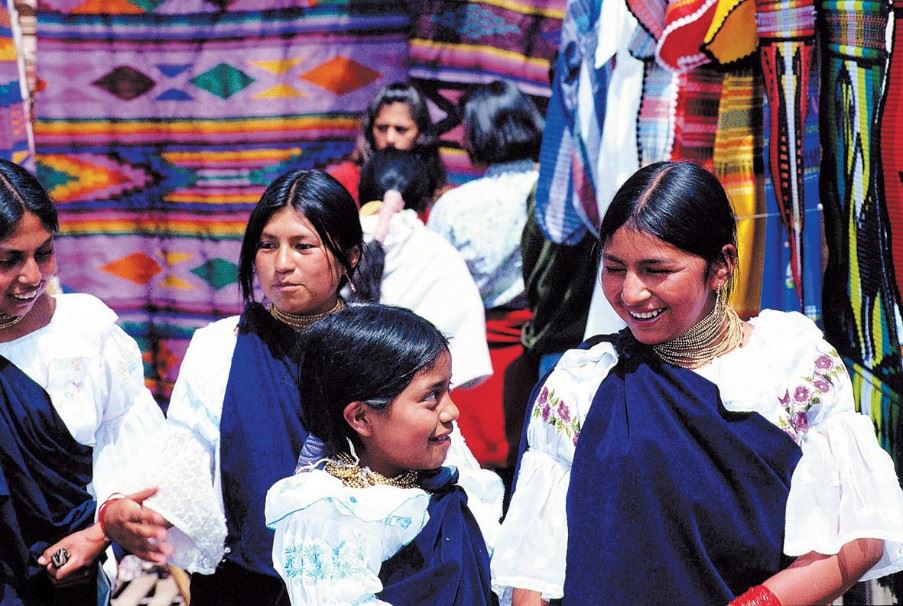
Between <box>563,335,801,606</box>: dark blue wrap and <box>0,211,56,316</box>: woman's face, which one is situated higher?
<box>0,211,56,316</box>: woman's face

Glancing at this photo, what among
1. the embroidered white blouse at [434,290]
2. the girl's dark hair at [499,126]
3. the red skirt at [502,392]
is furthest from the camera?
the red skirt at [502,392]

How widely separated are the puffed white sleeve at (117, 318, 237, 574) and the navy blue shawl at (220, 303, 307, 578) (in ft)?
0.14

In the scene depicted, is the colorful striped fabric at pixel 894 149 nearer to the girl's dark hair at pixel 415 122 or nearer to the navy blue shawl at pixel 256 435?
the navy blue shawl at pixel 256 435

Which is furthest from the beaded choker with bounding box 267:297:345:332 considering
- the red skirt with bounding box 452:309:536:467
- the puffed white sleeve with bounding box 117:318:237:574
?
the red skirt with bounding box 452:309:536:467

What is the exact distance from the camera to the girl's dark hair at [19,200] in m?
2.36

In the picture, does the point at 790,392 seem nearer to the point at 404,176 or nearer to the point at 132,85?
the point at 404,176

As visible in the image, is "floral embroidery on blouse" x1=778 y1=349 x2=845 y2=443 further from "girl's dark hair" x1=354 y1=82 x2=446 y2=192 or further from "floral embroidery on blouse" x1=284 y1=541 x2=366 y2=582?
"girl's dark hair" x1=354 y1=82 x2=446 y2=192

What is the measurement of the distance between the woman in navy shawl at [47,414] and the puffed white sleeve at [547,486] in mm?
1026

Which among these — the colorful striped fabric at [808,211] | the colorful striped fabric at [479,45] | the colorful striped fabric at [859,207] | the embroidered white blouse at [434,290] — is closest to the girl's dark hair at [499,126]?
the colorful striped fabric at [479,45]

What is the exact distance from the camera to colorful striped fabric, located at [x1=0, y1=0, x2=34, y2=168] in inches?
179

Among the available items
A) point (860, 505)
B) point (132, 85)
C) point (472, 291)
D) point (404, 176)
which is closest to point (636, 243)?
point (860, 505)

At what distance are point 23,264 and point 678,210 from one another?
4.36ft

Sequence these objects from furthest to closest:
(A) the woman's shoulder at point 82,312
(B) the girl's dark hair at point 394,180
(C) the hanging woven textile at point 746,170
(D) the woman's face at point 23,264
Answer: (B) the girl's dark hair at point 394,180, (C) the hanging woven textile at point 746,170, (A) the woman's shoulder at point 82,312, (D) the woman's face at point 23,264

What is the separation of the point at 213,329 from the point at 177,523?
0.42 meters
